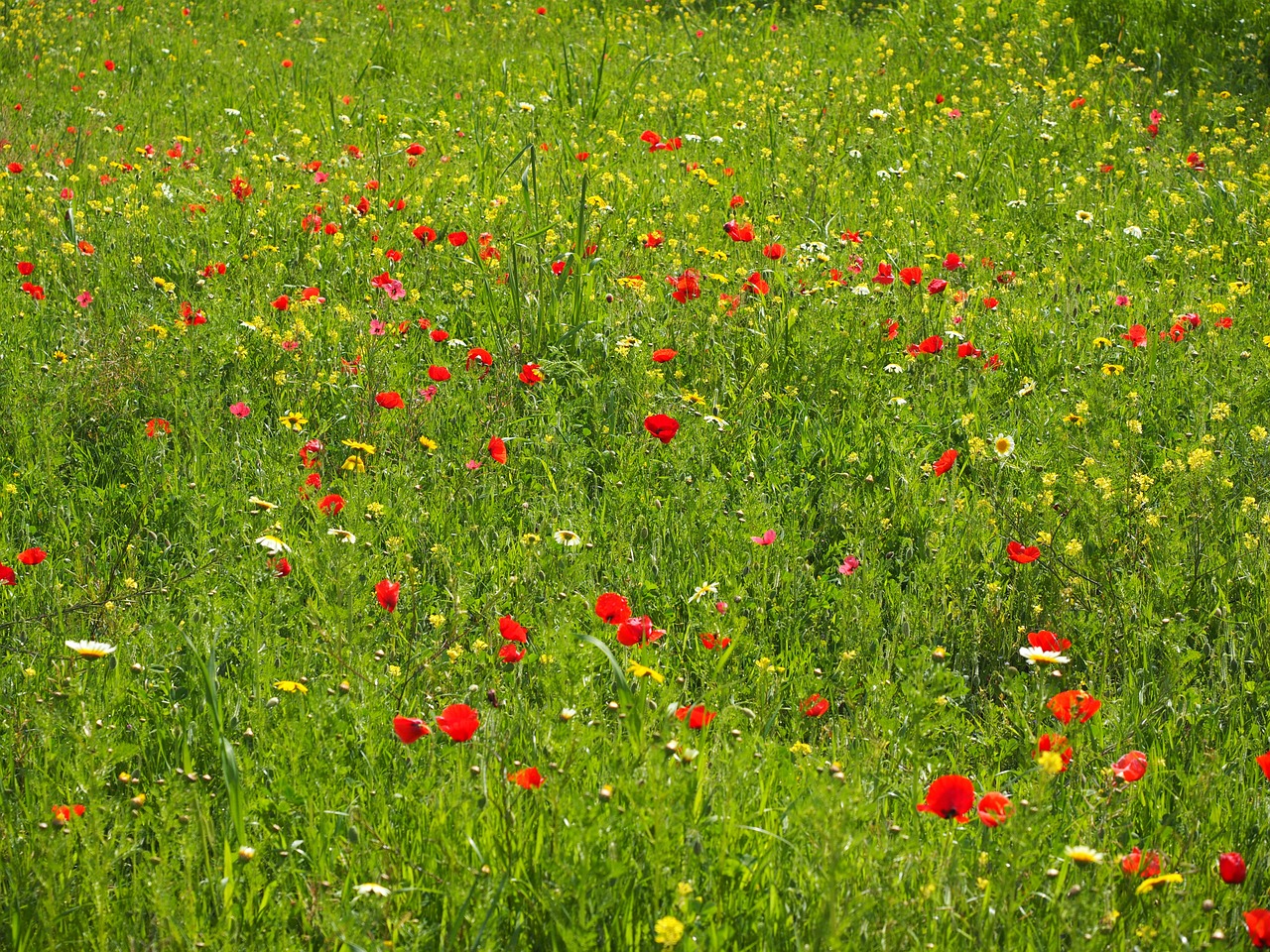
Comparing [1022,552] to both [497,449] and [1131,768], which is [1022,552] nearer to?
[1131,768]

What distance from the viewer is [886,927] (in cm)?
157

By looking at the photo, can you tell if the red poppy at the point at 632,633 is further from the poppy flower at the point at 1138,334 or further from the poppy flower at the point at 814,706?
the poppy flower at the point at 1138,334

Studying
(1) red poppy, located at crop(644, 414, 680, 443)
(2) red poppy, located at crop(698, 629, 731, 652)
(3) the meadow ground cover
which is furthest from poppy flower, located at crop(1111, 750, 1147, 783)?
(1) red poppy, located at crop(644, 414, 680, 443)

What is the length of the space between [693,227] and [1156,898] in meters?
3.72

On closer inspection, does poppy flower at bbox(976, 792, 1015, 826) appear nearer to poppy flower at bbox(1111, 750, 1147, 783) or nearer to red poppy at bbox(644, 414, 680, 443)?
poppy flower at bbox(1111, 750, 1147, 783)

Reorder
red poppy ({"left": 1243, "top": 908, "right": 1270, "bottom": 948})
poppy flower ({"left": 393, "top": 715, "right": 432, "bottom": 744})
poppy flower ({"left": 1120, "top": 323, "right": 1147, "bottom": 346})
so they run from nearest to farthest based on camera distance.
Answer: red poppy ({"left": 1243, "top": 908, "right": 1270, "bottom": 948}) < poppy flower ({"left": 393, "top": 715, "right": 432, "bottom": 744}) < poppy flower ({"left": 1120, "top": 323, "right": 1147, "bottom": 346})

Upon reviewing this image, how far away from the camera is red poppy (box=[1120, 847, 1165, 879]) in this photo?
67.1 inches

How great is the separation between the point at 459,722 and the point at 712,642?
0.71m

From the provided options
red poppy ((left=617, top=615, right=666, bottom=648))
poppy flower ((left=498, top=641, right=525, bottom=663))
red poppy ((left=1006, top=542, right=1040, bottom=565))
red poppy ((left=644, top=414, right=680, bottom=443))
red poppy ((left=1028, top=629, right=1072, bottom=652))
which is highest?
red poppy ((left=644, top=414, right=680, bottom=443))

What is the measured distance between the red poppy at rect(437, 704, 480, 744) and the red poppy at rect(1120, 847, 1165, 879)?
1.00 metres

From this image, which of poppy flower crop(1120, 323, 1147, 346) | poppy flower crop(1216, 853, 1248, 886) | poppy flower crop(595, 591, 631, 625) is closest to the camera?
poppy flower crop(1216, 853, 1248, 886)

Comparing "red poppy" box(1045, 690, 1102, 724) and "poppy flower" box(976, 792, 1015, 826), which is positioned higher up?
"red poppy" box(1045, 690, 1102, 724)

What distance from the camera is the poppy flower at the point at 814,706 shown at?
7.31 ft

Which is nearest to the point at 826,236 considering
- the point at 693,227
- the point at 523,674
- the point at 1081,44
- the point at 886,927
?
the point at 693,227
